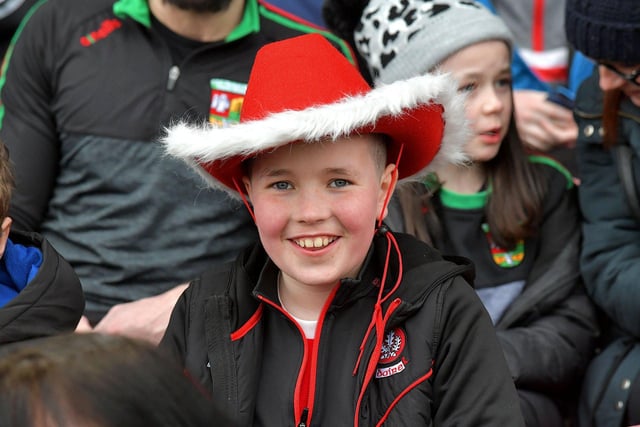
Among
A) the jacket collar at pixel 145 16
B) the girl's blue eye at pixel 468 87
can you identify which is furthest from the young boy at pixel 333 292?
the jacket collar at pixel 145 16

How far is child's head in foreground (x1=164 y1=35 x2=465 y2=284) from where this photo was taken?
2.19 m

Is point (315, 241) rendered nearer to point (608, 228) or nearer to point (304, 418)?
point (304, 418)

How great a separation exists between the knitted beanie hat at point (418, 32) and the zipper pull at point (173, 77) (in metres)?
0.65

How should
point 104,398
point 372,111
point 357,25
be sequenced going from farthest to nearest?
point 357,25
point 372,111
point 104,398

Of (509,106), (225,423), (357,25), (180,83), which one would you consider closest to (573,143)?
(509,106)

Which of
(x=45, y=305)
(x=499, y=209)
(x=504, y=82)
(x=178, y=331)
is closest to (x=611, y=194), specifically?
(x=499, y=209)

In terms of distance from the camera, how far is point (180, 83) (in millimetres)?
3252

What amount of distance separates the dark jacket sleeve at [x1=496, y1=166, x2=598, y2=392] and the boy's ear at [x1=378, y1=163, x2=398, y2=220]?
79cm

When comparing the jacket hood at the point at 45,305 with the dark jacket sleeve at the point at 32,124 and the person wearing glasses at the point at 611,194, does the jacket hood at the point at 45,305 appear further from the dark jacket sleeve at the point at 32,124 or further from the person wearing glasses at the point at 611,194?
the person wearing glasses at the point at 611,194

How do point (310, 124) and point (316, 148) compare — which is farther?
point (316, 148)

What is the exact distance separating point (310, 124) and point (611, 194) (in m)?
1.39

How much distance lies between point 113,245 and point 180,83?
0.56m

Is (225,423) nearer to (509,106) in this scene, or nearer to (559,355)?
(559,355)

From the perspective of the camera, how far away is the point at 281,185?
7.50 feet
